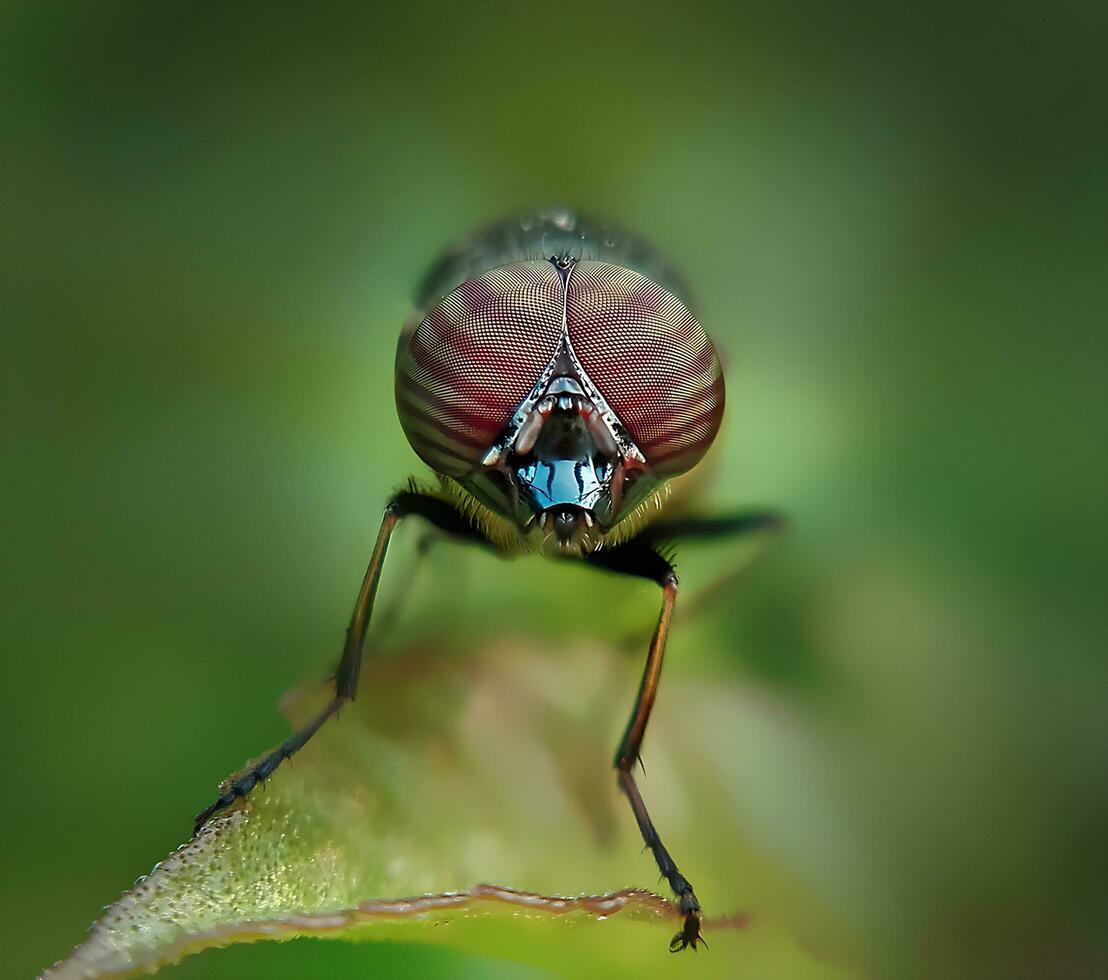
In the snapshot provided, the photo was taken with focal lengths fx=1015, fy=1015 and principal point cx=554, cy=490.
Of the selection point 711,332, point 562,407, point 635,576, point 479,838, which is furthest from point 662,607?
point 711,332

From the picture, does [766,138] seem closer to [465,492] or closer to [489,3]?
[489,3]

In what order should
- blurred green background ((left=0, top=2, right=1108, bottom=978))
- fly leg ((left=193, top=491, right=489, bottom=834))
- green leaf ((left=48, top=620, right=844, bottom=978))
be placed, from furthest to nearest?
fly leg ((left=193, top=491, right=489, bottom=834)) < blurred green background ((left=0, top=2, right=1108, bottom=978)) < green leaf ((left=48, top=620, right=844, bottom=978))

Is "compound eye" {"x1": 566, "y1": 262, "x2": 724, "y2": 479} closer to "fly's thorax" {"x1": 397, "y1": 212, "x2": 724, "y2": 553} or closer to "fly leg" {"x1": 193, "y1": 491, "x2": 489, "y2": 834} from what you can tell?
"fly's thorax" {"x1": 397, "y1": 212, "x2": 724, "y2": 553}

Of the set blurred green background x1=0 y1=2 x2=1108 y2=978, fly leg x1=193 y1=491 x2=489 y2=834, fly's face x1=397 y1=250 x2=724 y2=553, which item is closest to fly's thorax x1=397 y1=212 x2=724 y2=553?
fly's face x1=397 y1=250 x2=724 y2=553

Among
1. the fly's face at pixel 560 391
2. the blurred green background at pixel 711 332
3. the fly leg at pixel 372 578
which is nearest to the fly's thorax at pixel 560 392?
the fly's face at pixel 560 391

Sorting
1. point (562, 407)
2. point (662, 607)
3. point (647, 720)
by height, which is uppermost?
point (562, 407)

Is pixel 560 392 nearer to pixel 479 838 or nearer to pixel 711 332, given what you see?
pixel 479 838

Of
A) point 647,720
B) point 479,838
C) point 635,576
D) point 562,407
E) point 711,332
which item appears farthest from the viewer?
point 711,332
